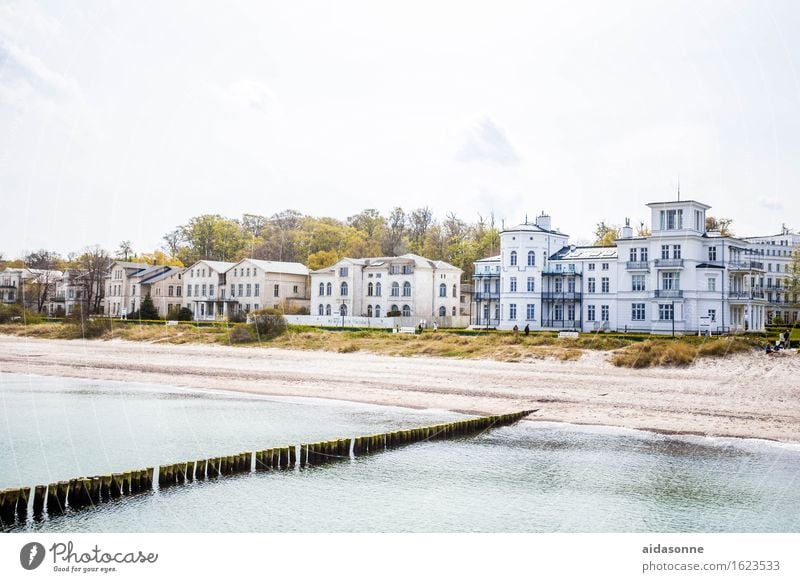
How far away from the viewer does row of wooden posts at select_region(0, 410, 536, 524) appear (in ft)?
36.2

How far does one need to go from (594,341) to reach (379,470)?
60.0 ft

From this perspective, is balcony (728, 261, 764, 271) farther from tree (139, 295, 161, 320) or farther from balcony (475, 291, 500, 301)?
tree (139, 295, 161, 320)

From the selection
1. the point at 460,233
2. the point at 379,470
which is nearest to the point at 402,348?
the point at 460,233

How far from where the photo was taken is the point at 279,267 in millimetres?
46812

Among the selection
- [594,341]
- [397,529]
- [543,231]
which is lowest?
[397,529]

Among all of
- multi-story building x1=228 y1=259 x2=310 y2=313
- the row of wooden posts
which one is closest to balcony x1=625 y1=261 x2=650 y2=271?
multi-story building x1=228 y1=259 x2=310 y2=313

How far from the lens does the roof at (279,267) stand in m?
46.4

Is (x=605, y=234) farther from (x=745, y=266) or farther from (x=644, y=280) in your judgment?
(x=745, y=266)

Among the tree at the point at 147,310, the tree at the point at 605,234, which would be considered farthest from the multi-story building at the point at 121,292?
the tree at the point at 605,234

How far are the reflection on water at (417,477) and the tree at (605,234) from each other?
2739 centimetres

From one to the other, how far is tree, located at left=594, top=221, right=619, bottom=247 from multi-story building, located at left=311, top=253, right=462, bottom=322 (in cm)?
846

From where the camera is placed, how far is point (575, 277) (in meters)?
41.8

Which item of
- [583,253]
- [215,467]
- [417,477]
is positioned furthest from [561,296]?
[215,467]
